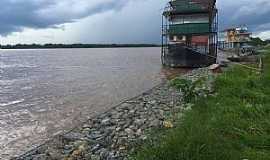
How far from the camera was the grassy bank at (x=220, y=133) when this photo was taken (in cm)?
769

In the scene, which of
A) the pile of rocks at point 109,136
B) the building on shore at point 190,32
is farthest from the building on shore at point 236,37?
the pile of rocks at point 109,136

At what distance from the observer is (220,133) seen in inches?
384

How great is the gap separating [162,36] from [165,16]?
2.66 meters

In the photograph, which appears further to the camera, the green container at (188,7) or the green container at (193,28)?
the green container at (193,28)

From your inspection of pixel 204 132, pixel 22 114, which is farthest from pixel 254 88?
pixel 22 114

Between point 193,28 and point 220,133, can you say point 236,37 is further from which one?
point 220,133

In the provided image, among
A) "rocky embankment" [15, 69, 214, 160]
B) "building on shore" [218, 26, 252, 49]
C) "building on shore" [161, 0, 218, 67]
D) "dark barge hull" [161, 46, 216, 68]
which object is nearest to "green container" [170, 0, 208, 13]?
"building on shore" [161, 0, 218, 67]

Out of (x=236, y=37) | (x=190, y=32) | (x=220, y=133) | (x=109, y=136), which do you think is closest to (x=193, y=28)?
(x=190, y=32)

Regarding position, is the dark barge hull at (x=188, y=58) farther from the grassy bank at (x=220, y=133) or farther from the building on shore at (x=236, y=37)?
the building on shore at (x=236, y=37)

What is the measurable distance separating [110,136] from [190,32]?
38138 mm

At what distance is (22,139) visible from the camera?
1469 centimetres

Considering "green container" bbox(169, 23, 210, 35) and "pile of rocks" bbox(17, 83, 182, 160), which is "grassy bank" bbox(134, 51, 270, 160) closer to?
"pile of rocks" bbox(17, 83, 182, 160)

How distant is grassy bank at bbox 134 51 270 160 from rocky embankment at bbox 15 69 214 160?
98 centimetres

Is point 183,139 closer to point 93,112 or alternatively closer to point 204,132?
point 204,132
